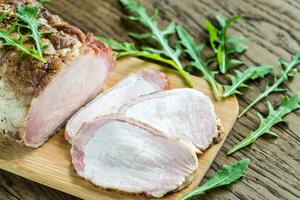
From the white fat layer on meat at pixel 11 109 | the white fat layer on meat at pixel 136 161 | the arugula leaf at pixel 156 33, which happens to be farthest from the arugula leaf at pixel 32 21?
the arugula leaf at pixel 156 33

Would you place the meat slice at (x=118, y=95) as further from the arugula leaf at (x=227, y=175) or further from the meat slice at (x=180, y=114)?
the arugula leaf at (x=227, y=175)

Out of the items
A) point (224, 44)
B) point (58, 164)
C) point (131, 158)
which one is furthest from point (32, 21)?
point (224, 44)

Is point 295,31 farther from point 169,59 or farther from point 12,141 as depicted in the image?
point 12,141

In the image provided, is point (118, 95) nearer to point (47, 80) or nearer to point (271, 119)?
point (47, 80)

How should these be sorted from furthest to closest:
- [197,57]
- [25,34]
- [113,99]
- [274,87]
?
[197,57] < [274,87] < [113,99] < [25,34]

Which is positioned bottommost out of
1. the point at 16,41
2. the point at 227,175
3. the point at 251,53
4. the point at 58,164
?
the point at 58,164
